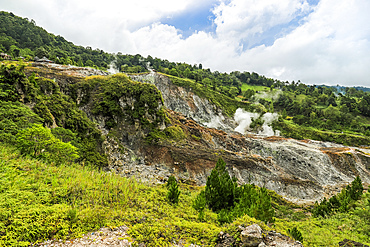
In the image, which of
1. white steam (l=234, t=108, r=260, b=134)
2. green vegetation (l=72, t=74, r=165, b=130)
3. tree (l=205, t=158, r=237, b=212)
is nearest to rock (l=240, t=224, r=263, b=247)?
tree (l=205, t=158, r=237, b=212)

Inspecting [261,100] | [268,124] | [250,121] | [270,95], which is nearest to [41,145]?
[250,121]

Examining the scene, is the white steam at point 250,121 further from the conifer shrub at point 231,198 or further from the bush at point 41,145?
the bush at point 41,145

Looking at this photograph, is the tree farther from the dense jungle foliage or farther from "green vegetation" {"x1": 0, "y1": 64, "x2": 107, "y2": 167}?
the dense jungle foliage

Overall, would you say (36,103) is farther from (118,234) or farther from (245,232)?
(245,232)

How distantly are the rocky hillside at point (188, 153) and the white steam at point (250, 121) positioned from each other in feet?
72.7

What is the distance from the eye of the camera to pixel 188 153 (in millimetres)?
30422

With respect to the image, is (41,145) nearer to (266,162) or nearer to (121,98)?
(121,98)

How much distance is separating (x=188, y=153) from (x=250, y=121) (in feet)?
144

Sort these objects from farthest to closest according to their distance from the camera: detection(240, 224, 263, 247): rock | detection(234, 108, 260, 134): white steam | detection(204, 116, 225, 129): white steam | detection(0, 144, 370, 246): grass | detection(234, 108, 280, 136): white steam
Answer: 1. detection(234, 108, 260, 134): white steam
2. detection(234, 108, 280, 136): white steam
3. detection(204, 116, 225, 129): white steam
4. detection(240, 224, 263, 247): rock
5. detection(0, 144, 370, 246): grass

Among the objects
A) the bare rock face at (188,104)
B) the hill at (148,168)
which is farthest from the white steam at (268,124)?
the bare rock face at (188,104)

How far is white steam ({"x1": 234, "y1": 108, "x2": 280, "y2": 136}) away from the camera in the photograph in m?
63.1

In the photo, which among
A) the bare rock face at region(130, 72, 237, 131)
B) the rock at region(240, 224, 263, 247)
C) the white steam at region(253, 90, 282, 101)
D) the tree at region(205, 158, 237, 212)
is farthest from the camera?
the white steam at region(253, 90, 282, 101)

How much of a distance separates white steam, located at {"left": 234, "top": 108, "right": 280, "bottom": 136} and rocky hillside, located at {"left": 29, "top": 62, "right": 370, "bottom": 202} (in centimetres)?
2217

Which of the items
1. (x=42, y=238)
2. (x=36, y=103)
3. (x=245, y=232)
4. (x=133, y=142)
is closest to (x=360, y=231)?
(x=245, y=232)
